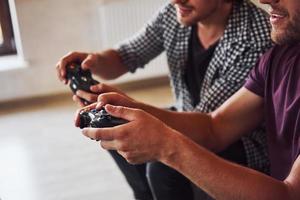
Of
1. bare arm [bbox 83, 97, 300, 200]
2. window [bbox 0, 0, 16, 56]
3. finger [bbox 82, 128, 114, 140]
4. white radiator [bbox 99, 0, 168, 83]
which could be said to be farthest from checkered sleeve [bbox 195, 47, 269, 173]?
window [bbox 0, 0, 16, 56]

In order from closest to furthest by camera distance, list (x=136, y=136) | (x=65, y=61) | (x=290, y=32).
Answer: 1. (x=136, y=136)
2. (x=290, y=32)
3. (x=65, y=61)

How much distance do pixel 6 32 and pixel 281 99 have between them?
217 cm

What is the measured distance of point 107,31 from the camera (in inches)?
111

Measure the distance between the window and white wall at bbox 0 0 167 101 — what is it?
17 cm

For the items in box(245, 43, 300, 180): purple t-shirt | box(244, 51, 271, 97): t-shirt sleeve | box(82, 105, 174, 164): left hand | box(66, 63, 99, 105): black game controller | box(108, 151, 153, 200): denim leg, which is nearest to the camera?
box(82, 105, 174, 164): left hand

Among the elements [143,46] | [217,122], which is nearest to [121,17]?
[143,46]

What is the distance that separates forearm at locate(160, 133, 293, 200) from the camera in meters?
0.87

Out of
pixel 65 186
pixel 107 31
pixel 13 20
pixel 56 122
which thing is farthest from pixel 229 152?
pixel 13 20

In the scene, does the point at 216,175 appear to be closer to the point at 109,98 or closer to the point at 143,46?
the point at 109,98

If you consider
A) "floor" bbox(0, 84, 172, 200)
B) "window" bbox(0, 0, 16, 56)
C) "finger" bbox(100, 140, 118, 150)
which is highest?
"finger" bbox(100, 140, 118, 150)

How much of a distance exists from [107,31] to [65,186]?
1.10 m

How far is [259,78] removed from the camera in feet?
3.81

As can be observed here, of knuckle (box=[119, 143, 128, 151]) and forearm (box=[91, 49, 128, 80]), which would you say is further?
forearm (box=[91, 49, 128, 80])

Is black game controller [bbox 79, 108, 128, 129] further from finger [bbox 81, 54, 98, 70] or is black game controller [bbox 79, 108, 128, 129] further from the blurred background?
the blurred background
